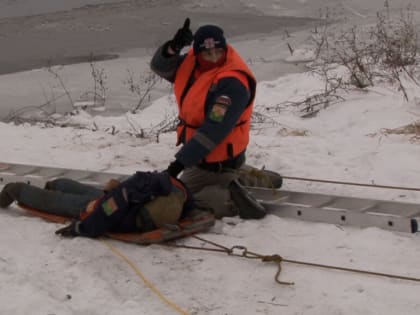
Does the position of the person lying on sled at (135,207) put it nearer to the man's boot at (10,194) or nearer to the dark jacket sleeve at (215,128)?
the dark jacket sleeve at (215,128)

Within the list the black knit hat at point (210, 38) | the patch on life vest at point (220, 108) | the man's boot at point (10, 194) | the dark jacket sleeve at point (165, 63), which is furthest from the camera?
the dark jacket sleeve at point (165, 63)

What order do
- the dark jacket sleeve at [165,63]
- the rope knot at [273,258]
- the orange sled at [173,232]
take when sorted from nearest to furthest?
the rope knot at [273,258] → the orange sled at [173,232] → the dark jacket sleeve at [165,63]

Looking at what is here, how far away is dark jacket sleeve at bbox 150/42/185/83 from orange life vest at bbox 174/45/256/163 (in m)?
0.14

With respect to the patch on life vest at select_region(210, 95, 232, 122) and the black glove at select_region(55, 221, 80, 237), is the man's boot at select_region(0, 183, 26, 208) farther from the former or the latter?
the patch on life vest at select_region(210, 95, 232, 122)

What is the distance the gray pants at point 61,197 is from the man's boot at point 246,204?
941 millimetres

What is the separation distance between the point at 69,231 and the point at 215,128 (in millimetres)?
1150

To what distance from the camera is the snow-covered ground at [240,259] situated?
12.6 feet

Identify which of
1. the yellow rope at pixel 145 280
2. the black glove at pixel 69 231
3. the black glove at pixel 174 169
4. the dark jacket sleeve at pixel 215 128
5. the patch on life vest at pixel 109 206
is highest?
the dark jacket sleeve at pixel 215 128

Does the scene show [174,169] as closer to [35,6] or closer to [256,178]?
[256,178]

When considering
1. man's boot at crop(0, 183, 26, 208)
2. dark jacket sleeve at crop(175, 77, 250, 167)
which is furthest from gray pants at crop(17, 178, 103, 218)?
dark jacket sleeve at crop(175, 77, 250, 167)

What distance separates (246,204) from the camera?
5031 mm

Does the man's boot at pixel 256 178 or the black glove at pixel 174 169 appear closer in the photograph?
Result: the black glove at pixel 174 169

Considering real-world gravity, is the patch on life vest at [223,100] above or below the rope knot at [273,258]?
above

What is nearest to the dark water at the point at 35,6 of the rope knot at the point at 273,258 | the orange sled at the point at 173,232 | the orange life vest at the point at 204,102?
the orange life vest at the point at 204,102
